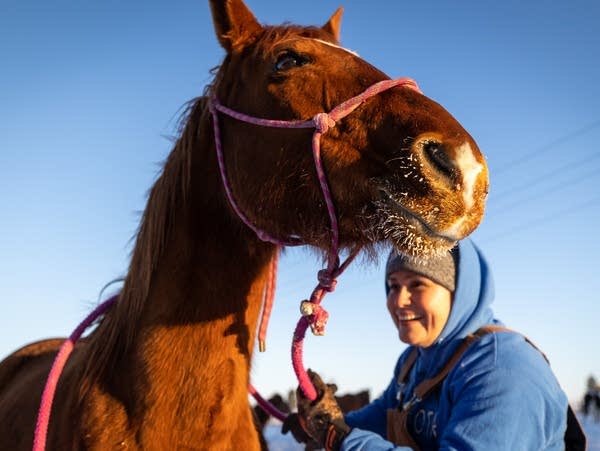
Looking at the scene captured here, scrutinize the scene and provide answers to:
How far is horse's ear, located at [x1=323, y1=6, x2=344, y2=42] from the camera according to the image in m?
2.90

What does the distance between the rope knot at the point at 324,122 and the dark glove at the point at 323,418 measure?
53.9 inches

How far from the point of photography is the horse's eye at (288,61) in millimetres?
2129

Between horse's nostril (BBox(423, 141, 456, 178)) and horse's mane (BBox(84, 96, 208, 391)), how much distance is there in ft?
3.52

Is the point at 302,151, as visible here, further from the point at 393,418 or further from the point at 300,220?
the point at 393,418

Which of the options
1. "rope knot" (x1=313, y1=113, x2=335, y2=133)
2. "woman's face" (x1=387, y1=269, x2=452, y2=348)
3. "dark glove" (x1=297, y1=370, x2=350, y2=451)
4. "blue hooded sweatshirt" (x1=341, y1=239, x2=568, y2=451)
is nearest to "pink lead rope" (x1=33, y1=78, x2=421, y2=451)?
"rope knot" (x1=313, y1=113, x2=335, y2=133)

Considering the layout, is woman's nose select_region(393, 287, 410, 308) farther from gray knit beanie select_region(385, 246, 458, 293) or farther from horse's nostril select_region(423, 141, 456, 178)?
horse's nostril select_region(423, 141, 456, 178)

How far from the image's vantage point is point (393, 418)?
120 inches

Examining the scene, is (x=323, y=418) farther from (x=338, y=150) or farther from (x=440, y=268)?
(x=338, y=150)

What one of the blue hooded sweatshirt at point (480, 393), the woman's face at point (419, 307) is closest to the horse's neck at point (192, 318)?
the blue hooded sweatshirt at point (480, 393)

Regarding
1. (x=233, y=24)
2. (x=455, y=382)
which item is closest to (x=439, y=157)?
(x=233, y=24)

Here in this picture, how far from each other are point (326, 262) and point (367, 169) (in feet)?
1.73

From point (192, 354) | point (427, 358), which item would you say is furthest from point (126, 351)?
point (427, 358)

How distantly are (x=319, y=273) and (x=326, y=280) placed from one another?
5 centimetres

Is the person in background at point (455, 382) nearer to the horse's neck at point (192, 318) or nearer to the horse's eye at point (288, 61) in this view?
the horse's neck at point (192, 318)
